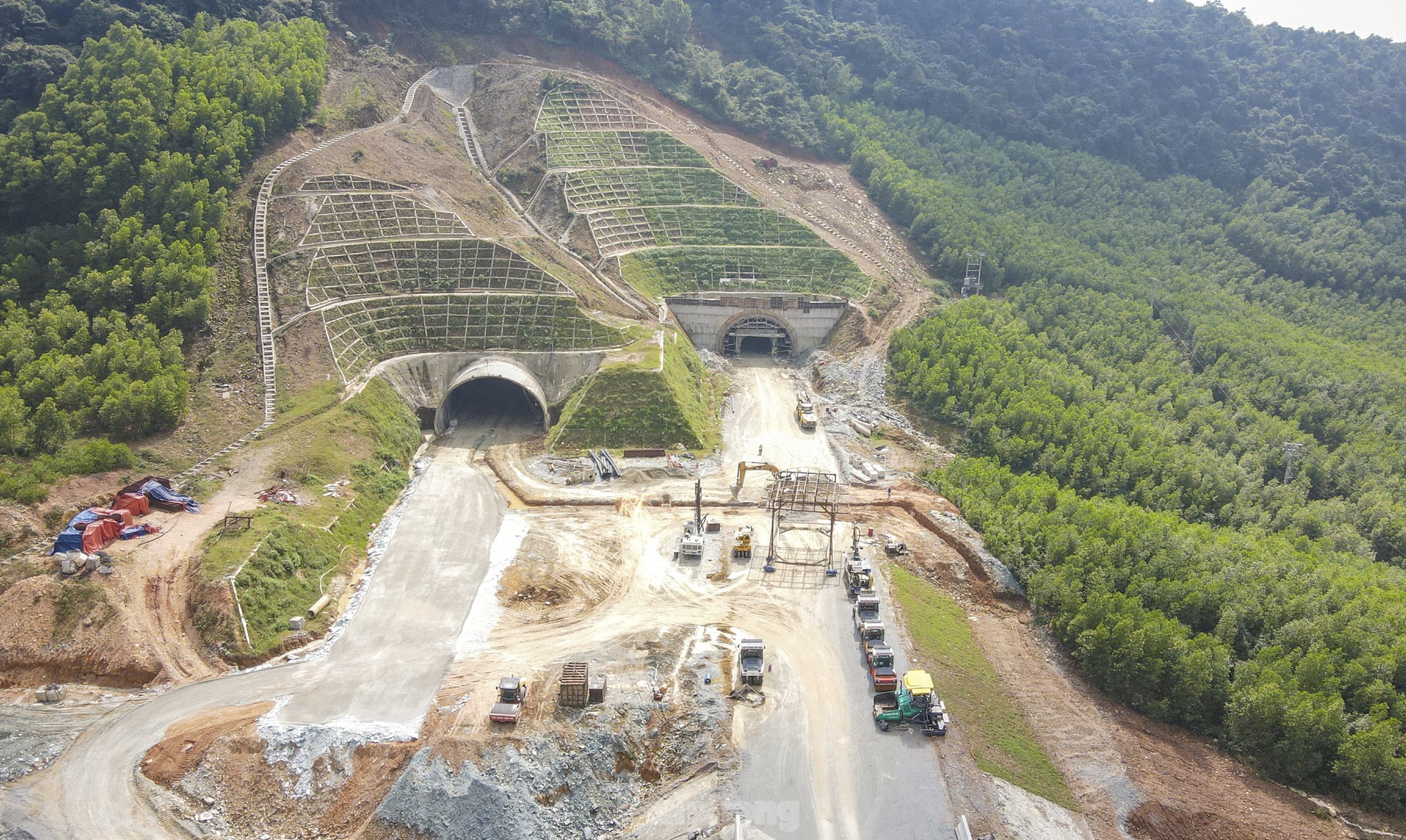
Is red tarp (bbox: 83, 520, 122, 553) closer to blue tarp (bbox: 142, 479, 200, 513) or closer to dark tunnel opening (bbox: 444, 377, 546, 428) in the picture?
blue tarp (bbox: 142, 479, 200, 513)

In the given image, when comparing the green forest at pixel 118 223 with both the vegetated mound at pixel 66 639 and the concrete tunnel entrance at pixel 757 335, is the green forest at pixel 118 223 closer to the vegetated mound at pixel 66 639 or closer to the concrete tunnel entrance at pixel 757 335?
the vegetated mound at pixel 66 639

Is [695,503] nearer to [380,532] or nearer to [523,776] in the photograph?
[380,532]

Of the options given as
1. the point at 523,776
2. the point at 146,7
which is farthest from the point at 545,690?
the point at 146,7

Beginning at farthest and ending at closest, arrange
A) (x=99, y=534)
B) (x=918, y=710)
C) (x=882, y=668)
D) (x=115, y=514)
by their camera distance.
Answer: (x=115, y=514)
(x=99, y=534)
(x=882, y=668)
(x=918, y=710)

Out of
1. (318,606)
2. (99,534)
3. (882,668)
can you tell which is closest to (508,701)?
(318,606)

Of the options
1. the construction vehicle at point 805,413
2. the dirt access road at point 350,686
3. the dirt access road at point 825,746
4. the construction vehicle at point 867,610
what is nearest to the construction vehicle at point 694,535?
the dirt access road at point 825,746

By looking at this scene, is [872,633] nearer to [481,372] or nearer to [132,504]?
[481,372]

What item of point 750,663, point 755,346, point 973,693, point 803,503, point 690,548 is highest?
point 755,346
